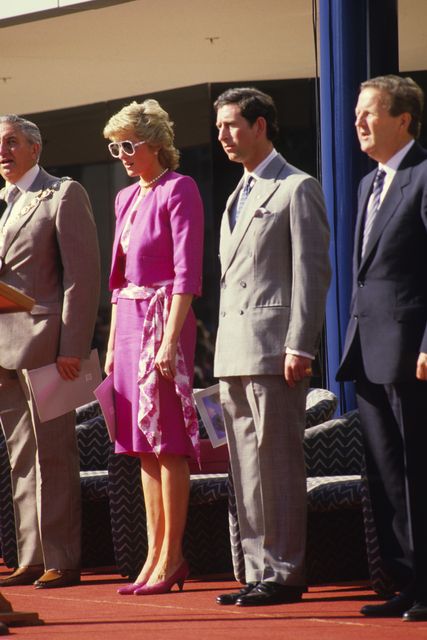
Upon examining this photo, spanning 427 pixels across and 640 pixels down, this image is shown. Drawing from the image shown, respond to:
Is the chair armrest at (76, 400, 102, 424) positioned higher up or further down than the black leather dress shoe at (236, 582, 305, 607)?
higher up

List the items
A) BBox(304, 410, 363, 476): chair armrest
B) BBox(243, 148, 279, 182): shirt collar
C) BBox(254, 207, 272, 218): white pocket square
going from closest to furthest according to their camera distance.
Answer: BBox(254, 207, 272, 218): white pocket square
BBox(243, 148, 279, 182): shirt collar
BBox(304, 410, 363, 476): chair armrest

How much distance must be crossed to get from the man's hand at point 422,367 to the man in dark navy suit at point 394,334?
0.11 feet

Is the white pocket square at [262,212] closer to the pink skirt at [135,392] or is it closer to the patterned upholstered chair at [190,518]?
the pink skirt at [135,392]

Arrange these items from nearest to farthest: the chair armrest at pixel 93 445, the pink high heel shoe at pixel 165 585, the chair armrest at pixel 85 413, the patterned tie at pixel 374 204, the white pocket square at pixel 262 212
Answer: the patterned tie at pixel 374 204
the white pocket square at pixel 262 212
the pink high heel shoe at pixel 165 585
the chair armrest at pixel 93 445
the chair armrest at pixel 85 413

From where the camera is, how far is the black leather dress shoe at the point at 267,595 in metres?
4.58

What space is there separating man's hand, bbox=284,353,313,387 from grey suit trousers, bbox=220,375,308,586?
0.24 feet

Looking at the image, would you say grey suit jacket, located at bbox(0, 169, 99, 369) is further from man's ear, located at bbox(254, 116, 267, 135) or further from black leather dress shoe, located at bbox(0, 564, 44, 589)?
man's ear, located at bbox(254, 116, 267, 135)

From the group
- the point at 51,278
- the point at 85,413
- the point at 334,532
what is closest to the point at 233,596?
the point at 334,532

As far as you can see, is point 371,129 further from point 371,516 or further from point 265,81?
point 265,81

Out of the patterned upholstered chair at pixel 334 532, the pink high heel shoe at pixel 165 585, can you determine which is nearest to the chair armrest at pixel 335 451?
the patterned upholstered chair at pixel 334 532

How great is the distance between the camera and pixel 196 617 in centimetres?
444

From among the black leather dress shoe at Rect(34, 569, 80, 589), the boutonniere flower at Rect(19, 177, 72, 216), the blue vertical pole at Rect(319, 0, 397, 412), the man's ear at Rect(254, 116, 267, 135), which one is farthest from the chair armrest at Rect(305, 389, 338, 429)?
the man's ear at Rect(254, 116, 267, 135)

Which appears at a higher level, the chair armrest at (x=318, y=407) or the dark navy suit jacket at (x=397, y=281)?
the dark navy suit jacket at (x=397, y=281)

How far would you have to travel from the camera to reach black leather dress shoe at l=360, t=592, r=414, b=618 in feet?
14.0
